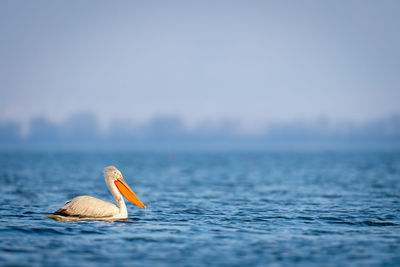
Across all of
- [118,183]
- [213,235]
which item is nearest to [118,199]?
[118,183]

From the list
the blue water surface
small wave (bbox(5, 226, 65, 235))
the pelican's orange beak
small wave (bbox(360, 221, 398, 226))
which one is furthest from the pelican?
small wave (bbox(360, 221, 398, 226))

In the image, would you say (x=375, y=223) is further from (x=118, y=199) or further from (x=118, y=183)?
(x=118, y=183)

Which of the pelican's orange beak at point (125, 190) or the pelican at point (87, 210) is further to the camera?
the pelican's orange beak at point (125, 190)

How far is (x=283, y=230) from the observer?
12234 mm

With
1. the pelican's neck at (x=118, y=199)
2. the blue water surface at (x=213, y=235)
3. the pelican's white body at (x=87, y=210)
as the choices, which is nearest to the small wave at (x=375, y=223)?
the blue water surface at (x=213, y=235)

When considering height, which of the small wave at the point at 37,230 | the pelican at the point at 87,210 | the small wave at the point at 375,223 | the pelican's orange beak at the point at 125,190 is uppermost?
the pelican's orange beak at the point at 125,190

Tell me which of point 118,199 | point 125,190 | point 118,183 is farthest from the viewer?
point 118,183

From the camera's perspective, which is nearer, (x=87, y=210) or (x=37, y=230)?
(x=37, y=230)

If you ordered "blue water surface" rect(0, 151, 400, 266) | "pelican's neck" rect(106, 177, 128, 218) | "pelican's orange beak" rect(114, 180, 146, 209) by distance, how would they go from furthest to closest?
"pelican's orange beak" rect(114, 180, 146, 209), "pelican's neck" rect(106, 177, 128, 218), "blue water surface" rect(0, 151, 400, 266)

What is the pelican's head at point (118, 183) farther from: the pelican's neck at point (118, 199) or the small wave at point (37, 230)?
the small wave at point (37, 230)

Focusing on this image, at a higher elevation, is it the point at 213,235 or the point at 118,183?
the point at 118,183

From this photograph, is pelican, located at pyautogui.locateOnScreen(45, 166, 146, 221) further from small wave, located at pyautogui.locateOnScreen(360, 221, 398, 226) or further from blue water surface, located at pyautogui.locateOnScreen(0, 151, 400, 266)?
small wave, located at pyautogui.locateOnScreen(360, 221, 398, 226)

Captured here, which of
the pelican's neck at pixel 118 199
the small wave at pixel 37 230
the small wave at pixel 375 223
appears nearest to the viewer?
the small wave at pixel 37 230

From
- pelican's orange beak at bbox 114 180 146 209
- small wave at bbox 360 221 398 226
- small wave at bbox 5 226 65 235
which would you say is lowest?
small wave at bbox 360 221 398 226
